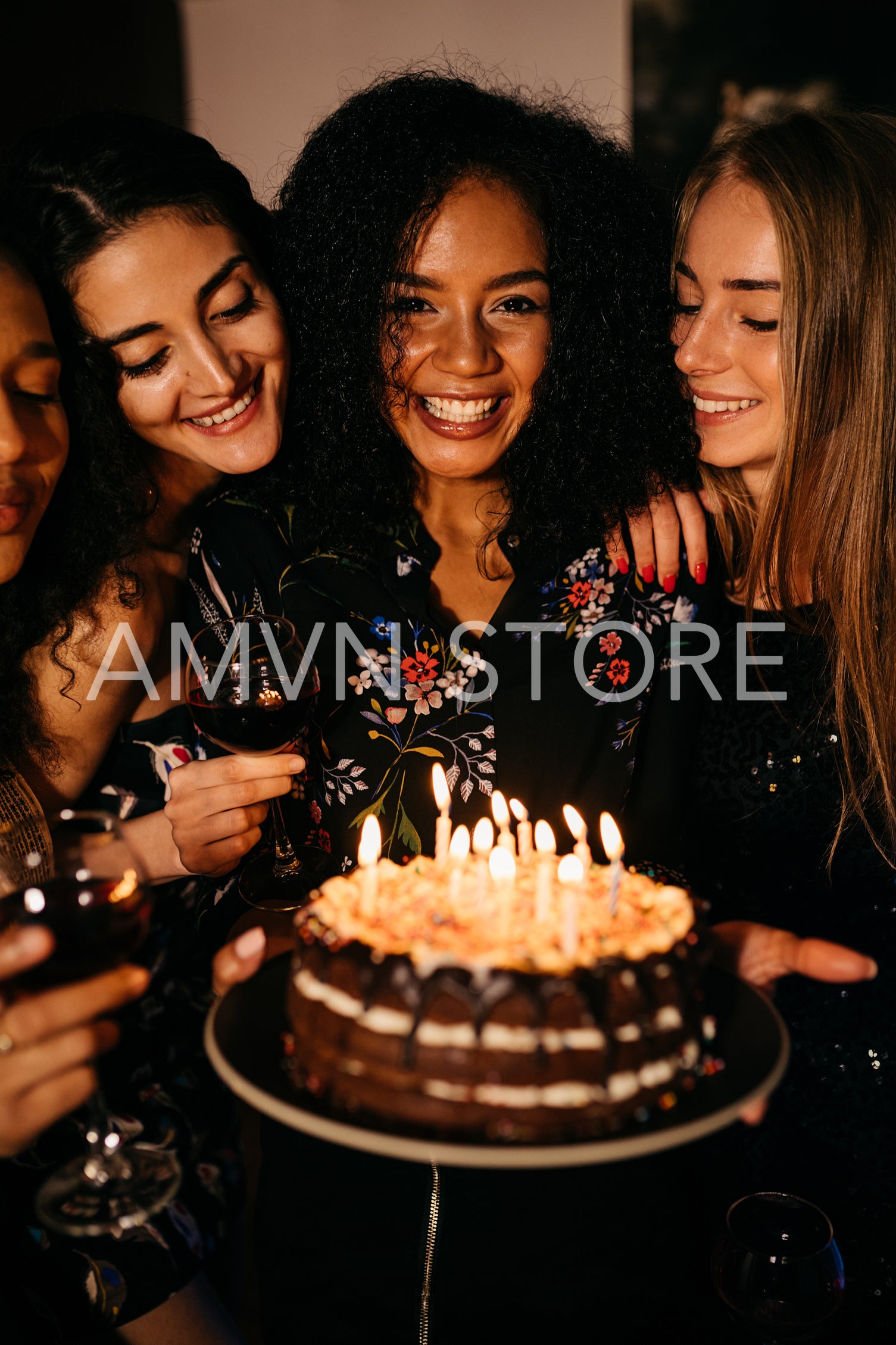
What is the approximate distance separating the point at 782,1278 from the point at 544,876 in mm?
665

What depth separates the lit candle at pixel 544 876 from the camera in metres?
1.13

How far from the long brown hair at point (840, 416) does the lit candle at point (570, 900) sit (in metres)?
0.90

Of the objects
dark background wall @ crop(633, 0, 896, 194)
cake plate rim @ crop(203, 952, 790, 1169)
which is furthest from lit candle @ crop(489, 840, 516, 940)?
dark background wall @ crop(633, 0, 896, 194)

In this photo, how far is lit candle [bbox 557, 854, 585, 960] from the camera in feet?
3.46

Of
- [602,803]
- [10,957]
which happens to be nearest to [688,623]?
[602,803]

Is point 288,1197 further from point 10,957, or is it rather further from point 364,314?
point 364,314

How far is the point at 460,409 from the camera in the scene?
195 centimetres

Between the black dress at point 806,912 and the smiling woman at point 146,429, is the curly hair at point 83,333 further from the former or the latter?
the black dress at point 806,912

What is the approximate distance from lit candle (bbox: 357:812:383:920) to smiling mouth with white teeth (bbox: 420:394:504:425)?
98cm

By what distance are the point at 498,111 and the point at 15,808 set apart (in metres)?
1.65

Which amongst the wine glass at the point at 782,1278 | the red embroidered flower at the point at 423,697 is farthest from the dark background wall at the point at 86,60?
the wine glass at the point at 782,1278

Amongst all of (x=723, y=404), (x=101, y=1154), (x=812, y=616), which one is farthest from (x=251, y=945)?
(x=723, y=404)

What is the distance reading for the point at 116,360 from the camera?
189cm

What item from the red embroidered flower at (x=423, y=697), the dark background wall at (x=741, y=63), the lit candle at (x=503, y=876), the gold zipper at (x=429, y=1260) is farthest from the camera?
the dark background wall at (x=741, y=63)
